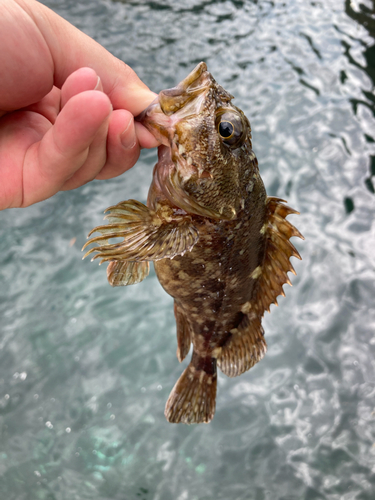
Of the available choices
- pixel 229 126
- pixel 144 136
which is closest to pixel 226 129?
pixel 229 126

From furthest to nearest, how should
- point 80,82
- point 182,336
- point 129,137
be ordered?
point 182,336 < point 129,137 < point 80,82

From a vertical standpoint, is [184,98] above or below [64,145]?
above

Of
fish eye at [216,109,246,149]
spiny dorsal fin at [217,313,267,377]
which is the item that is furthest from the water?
fish eye at [216,109,246,149]

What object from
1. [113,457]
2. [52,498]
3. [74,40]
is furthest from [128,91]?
[52,498]

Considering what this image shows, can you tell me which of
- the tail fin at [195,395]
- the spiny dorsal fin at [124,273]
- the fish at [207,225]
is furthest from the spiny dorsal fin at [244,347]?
the spiny dorsal fin at [124,273]

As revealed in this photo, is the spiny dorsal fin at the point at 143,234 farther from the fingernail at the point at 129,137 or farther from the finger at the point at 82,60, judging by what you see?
the finger at the point at 82,60

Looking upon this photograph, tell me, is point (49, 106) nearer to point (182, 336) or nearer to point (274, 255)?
point (274, 255)
